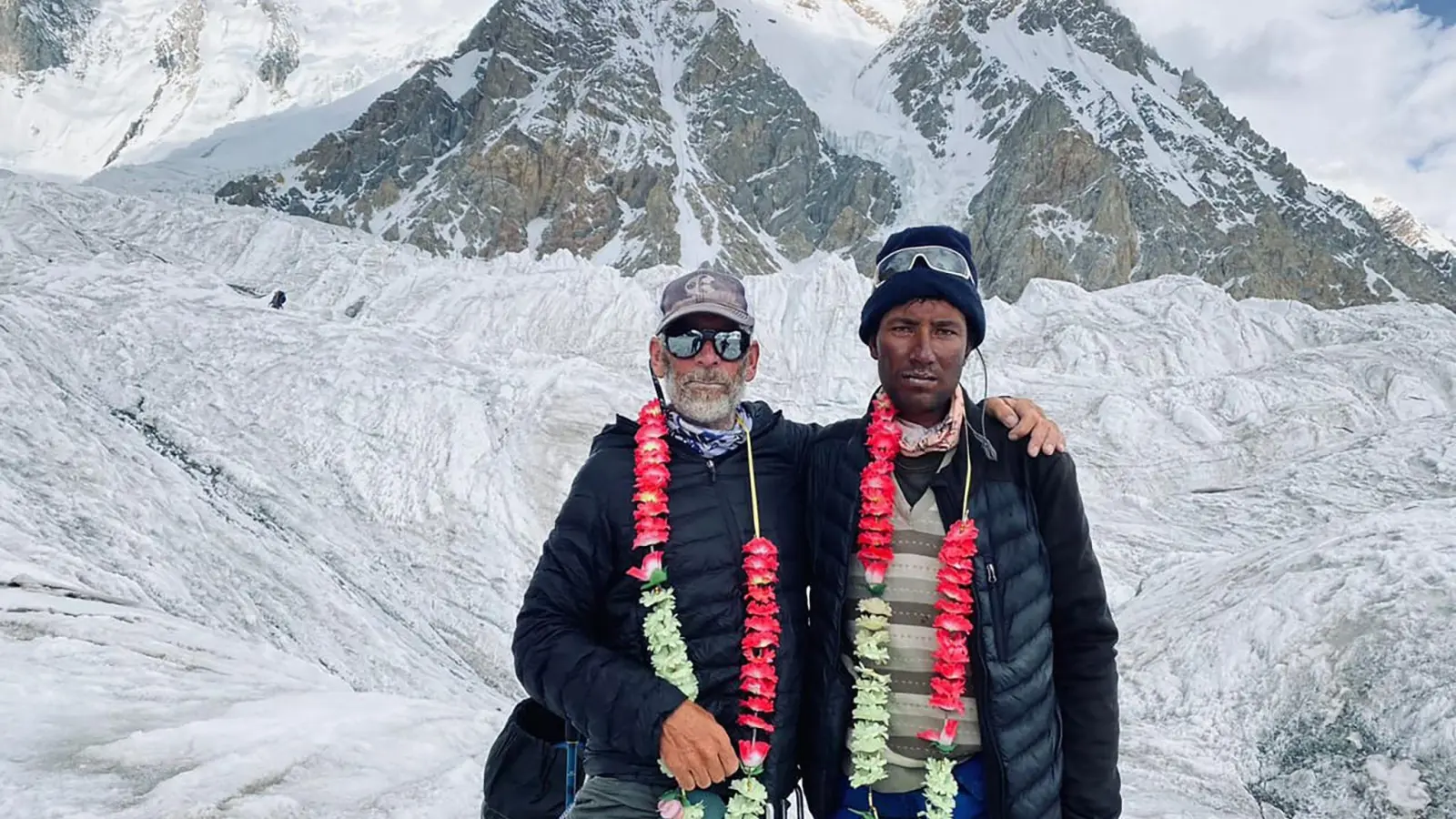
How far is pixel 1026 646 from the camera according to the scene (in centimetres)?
262

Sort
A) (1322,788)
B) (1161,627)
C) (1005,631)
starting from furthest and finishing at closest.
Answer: (1161,627)
(1322,788)
(1005,631)

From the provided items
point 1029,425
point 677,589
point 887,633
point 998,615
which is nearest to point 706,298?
point 677,589

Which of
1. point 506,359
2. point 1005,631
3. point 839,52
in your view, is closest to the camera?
point 1005,631

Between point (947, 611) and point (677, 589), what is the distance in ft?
2.78

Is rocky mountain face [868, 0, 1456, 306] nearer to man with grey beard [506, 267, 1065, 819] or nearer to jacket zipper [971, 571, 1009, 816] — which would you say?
man with grey beard [506, 267, 1065, 819]

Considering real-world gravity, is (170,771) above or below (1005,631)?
below

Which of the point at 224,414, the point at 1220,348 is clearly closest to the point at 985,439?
the point at 224,414

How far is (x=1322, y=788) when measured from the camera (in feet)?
16.9

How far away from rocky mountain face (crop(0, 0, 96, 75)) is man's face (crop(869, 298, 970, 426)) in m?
162

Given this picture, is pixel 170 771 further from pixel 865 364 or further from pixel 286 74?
pixel 286 74

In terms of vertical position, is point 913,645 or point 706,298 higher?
point 706,298

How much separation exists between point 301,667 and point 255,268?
102 feet

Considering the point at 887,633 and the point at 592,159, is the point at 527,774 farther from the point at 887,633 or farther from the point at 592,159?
the point at 592,159

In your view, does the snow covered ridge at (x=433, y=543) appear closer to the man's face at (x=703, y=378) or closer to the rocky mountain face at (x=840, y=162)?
the man's face at (x=703, y=378)
